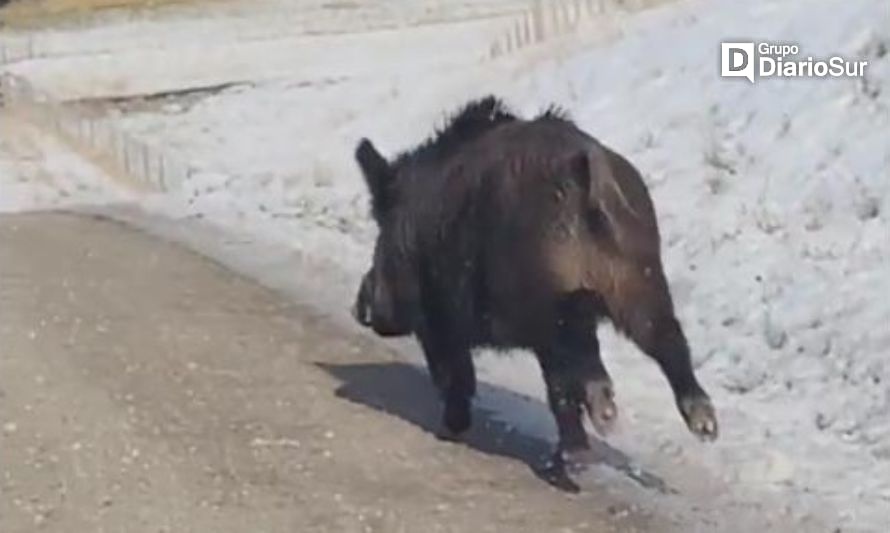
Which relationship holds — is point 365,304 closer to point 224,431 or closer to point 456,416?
point 456,416

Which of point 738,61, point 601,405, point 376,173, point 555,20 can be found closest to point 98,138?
point 555,20

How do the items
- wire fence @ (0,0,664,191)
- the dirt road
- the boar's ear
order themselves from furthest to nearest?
wire fence @ (0,0,664,191), the boar's ear, the dirt road

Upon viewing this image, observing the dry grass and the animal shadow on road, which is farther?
the dry grass

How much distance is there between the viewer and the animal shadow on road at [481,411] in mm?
10273

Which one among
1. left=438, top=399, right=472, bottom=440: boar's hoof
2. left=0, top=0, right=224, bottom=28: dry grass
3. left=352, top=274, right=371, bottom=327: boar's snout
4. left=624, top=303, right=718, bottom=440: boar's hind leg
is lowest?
left=0, top=0, right=224, bottom=28: dry grass

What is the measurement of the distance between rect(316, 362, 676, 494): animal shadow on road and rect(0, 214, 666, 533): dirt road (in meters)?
0.03

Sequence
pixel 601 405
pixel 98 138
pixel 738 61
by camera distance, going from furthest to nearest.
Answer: pixel 98 138, pixel 738 61, pixel 601 405

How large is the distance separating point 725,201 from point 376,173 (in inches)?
205

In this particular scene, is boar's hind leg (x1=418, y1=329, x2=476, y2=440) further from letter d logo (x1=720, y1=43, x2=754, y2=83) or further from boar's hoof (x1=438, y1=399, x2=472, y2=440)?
letter d logo (x1=720, y1=43, x2=754, y2=83)

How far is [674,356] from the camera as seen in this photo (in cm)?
938

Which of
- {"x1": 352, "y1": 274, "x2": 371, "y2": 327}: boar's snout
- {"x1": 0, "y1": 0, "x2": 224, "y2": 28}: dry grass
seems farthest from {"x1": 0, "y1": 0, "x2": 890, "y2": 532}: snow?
{"x1": 0, "y1": 0, "x2": 224, "y2": 28}: dry grass

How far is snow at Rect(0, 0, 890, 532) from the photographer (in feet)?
35.0

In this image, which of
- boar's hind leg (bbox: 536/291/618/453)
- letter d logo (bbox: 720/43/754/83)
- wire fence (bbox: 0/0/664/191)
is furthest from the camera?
wire fence (bbox: 0/0/664/191)

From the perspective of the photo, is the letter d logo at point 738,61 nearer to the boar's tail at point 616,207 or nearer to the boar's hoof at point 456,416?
the boar's hoof at point 456,416
